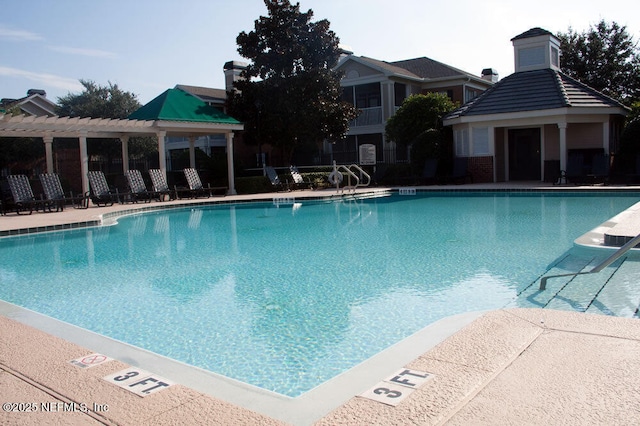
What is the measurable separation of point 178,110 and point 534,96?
1262cm

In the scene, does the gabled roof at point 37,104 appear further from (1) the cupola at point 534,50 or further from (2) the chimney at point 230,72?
(1) the cupola at point 534,50

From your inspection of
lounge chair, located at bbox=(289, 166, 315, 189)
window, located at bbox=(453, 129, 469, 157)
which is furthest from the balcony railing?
lounge chair, located at bbox=(289, 166, 315, 189)

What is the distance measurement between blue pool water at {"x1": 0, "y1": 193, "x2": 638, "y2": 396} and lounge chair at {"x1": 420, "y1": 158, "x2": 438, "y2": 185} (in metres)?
7.70

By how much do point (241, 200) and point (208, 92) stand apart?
1499 centimetres

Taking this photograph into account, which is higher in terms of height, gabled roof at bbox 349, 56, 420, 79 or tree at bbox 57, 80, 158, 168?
gabled roof at bbox 349, 56, 420, 79

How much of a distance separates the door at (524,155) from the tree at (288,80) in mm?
6889

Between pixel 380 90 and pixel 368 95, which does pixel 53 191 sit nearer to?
Answer: pixel 380 90

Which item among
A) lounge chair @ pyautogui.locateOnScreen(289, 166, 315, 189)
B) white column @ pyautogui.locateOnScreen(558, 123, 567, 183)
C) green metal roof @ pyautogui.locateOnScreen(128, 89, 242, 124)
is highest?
green metal roof @ pyautogui.locateOnScreen(128, 89, 242, 124)

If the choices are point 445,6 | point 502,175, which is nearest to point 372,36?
point 445,6

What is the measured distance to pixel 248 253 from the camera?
8938 mm

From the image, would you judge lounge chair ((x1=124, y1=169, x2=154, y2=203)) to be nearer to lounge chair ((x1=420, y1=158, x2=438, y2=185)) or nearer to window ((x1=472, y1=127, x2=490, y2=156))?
lounge chair ((x1=420, y1=158, x2=438, y2=185))

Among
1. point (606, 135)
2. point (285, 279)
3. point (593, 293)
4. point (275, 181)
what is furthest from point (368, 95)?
point (593, 293)

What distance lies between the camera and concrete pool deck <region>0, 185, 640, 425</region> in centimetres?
254

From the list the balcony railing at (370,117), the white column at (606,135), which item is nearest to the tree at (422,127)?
the balcony railing at (370,117)
